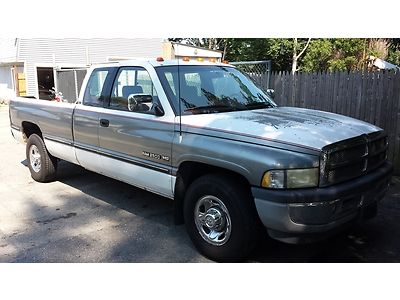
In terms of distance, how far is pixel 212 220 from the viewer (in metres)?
3.81

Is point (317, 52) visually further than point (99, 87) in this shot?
Yes

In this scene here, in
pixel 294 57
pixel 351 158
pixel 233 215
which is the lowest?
pixel 233 215

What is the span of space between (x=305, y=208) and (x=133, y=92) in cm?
251

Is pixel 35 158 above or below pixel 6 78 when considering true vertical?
below

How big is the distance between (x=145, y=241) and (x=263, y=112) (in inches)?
74.9

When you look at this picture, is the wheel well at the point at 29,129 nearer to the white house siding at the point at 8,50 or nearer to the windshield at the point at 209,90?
the windshield at the point at 209,90

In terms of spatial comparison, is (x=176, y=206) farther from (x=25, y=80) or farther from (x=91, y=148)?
(x=25, y=80)

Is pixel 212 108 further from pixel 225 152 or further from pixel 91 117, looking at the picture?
pixel 91 117

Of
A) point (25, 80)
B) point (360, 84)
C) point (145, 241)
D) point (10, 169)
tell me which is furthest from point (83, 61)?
point (145, 241)

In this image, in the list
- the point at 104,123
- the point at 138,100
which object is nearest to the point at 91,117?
the point at 104,123

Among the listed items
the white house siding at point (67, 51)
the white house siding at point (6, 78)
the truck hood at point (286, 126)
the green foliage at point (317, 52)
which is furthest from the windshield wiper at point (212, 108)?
the white house siding at point (6, 78)

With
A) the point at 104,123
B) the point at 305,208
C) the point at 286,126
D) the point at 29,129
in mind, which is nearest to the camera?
the point at 305,208

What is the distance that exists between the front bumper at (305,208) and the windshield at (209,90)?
1.34 meters

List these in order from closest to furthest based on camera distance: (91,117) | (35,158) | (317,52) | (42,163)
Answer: (91,117), (42,163), (35,158), (317,52)
